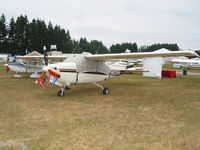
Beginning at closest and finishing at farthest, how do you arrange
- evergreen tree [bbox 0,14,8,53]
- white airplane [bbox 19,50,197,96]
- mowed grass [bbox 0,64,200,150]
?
mowed grass [bbox 0,64,200,150], white airplane [bbox 19,50,197,96], evergreen tree [bbox 0,14,8,53]

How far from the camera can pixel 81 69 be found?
891cm

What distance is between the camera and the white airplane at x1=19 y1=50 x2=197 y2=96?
309 inches

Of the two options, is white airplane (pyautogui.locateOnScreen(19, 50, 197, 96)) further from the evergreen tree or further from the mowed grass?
the evergreen tree

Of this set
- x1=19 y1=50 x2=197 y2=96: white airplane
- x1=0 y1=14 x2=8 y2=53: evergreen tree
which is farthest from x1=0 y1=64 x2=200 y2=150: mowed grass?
x1=0 y1=14 x2=8 y2=53: evergreen tree

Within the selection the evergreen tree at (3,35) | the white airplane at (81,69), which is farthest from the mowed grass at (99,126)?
the evergreen tree at (3,35)

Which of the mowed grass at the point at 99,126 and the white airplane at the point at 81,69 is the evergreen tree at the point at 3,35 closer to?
the white airplane at the point at 81,69

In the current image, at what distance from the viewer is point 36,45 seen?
59.1 meters

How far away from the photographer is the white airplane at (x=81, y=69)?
7845mm

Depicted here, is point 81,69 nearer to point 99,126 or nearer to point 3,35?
point 99,126

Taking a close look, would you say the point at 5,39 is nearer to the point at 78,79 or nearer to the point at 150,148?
the point at 78,79

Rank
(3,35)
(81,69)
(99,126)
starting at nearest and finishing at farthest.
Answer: (99,126) → (81,69) → (3,35)

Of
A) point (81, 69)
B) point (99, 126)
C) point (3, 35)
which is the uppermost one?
point (3, 35)

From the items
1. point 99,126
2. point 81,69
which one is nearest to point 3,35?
point 81,69

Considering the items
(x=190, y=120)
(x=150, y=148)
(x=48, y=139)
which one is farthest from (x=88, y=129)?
(x=190, y=120)
